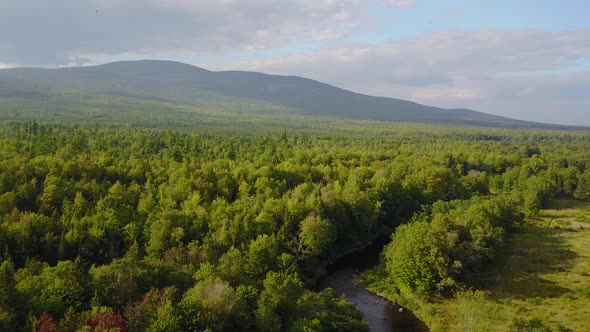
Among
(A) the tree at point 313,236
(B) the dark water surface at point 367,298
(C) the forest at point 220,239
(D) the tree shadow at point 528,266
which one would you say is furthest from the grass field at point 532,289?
(A) the tree at point 313,236

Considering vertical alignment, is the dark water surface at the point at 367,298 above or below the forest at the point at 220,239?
below

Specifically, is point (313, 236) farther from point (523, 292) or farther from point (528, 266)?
point (528, 266)

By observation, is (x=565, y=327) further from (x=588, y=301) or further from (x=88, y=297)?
(x=88, y=297)

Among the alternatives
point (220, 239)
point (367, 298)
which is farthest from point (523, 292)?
point (220, 239)

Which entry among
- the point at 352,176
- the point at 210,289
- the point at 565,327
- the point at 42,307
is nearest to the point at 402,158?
the point at 352,176

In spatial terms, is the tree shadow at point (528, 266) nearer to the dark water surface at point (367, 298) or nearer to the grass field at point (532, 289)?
the grass field at point (532, 289)
